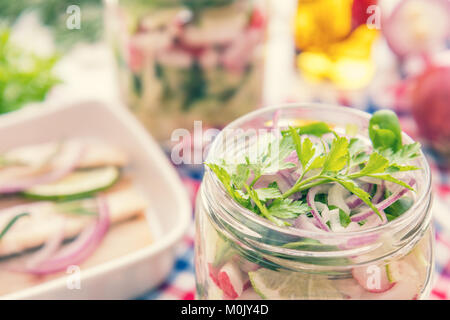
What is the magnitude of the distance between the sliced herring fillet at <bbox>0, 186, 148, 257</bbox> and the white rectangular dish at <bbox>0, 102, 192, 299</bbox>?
2.8 inches

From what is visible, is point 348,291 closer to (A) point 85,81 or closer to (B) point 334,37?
(B) point 334,37

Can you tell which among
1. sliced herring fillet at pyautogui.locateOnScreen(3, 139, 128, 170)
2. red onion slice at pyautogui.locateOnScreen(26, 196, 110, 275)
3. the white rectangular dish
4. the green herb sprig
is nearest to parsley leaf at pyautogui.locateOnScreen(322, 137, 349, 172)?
the green herb sprig

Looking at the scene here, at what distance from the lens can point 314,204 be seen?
69cm

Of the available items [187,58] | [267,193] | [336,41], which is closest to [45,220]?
[187,58]

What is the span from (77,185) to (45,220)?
0.14 metres

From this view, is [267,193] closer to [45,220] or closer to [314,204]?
[314,204]

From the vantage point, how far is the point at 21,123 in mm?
1402

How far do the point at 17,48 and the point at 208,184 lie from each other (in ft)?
3.48

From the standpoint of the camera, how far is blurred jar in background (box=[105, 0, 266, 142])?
126 cm

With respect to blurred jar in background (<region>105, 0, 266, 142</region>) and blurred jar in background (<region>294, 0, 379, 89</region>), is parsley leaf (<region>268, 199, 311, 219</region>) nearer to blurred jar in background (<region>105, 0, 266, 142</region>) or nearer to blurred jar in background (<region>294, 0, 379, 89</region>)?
blurred jar in background (<region>105, 0, 266, 142</region>)

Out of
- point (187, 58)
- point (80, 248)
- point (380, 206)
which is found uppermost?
point (187, 58)

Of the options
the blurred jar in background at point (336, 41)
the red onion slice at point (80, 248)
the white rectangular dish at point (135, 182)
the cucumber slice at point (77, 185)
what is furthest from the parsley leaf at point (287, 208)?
the blurred jar in background at point (336, 41)

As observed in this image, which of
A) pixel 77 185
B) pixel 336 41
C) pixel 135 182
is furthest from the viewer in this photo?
pixel 336 41

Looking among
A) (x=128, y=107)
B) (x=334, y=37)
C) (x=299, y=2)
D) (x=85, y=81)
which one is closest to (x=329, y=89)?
(x=334, y=37)
